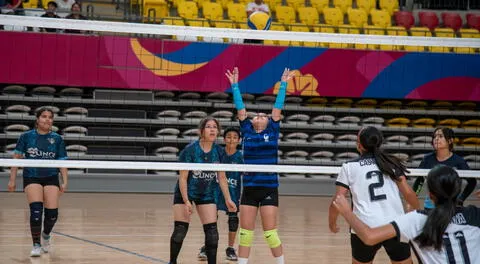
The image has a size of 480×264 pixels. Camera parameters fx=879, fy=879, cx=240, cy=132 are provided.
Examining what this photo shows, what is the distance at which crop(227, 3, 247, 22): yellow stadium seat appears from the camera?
1870 centimetres

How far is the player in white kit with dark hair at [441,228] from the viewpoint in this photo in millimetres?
4504

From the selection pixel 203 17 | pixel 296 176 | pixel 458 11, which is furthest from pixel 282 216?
pixel 458 11

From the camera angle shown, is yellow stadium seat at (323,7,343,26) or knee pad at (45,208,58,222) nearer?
knee pad at (45,208,58,222)

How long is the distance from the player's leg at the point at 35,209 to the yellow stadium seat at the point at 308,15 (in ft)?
35.3

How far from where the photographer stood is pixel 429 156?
830 cm

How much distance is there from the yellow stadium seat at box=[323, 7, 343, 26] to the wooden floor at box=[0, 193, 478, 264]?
14.9ft

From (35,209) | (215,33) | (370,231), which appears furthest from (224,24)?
(370,231)

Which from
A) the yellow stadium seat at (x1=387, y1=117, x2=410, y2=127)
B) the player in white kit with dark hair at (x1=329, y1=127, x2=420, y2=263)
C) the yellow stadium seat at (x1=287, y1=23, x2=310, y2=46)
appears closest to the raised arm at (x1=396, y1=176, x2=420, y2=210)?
the player in white kit with dark hair at (x1=329, y1=127, x2=420, y2=263)

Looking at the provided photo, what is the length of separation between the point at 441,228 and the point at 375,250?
1.97 m

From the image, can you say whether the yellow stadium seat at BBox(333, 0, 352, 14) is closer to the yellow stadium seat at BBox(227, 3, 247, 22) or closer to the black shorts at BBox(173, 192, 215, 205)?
the yellow stadium seat at BBox(227, 3, 247, 22)

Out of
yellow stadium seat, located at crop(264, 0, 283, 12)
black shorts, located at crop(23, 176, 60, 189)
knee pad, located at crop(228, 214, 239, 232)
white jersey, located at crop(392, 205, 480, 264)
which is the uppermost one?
yellow stadium seat, located at crop(264, 0, 283, 12)

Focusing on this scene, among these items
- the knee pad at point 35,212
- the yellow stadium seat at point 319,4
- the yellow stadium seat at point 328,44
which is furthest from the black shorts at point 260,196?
the yellow stadium seat at point 319,4

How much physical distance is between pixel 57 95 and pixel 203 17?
3447mm

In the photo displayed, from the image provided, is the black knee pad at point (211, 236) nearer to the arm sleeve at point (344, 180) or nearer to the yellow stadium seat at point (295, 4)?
the arm sleeve at point (344, 180)
